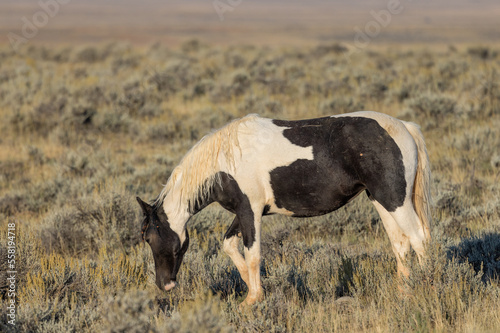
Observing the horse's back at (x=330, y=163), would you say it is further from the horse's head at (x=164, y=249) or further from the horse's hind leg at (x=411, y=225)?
the horse's head at (x=164, y=249)

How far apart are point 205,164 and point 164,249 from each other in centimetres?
82

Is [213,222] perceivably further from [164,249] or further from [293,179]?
[293,179]

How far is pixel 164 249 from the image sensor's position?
473 cm

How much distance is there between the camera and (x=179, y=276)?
17.2 feet

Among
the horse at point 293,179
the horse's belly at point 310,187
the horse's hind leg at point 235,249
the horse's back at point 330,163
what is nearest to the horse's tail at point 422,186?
the horse at point 293,179

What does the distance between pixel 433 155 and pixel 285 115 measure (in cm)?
463

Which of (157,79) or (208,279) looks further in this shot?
(157,79)

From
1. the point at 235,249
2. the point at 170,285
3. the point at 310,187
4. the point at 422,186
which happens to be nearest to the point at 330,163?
the point at 310,187

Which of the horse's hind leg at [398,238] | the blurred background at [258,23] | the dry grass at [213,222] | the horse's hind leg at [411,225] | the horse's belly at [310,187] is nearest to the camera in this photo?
the dry grass at [213,222]

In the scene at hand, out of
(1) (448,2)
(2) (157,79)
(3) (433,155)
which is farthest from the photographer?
(1) (448,2)

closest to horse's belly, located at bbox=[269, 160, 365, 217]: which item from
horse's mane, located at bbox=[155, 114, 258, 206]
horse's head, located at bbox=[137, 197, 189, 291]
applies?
horse's mane, located at bbox=[155, 114, 258, 206]

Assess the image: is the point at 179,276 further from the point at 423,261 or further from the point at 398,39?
the point at 398,39

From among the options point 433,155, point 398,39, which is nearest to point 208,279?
point 433,155

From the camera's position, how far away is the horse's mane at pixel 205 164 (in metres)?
4.69
